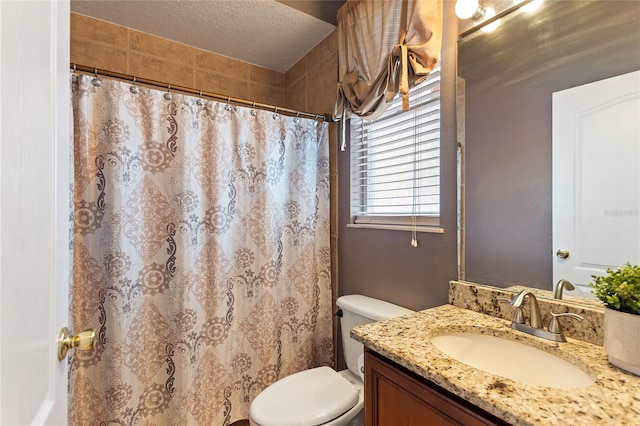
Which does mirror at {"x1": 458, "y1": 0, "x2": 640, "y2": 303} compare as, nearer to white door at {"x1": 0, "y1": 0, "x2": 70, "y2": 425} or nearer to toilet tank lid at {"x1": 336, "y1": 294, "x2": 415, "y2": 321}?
toilet tank lid at {"x1": 336, "y1": 294, "x2": 415, "y2": 321}

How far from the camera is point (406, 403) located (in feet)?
2.65

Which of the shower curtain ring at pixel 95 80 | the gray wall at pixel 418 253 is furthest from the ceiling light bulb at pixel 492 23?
the shower curtain ring at pixel 95 80

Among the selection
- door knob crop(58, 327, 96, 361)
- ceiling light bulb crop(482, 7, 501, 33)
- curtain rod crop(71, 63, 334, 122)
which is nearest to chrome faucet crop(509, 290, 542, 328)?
ceiling light bulb crop(482, 7, 501, 33)

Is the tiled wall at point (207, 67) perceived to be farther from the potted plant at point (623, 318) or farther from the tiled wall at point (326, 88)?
the potted plant at point (623, 318)

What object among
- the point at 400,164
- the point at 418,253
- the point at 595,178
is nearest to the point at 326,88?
the point at 400,164

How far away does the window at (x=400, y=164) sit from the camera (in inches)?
55.4

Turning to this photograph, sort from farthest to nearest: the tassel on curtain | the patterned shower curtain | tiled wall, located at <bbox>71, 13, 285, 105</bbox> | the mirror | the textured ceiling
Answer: tiled wall, located at <bbox>71, 13, 285, 105</bbox>, the textured ceiling, the patterned shower curtain, the tassel on curtain, the mirror

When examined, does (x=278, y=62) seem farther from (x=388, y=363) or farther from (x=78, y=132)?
(x=388, y=363)

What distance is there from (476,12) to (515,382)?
1252mm

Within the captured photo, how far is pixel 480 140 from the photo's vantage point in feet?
3.94

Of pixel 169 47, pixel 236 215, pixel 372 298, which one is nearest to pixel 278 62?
pixel 169 47

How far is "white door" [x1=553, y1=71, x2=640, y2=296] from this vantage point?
848mm

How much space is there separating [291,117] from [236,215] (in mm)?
670

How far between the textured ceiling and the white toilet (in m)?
1.63
